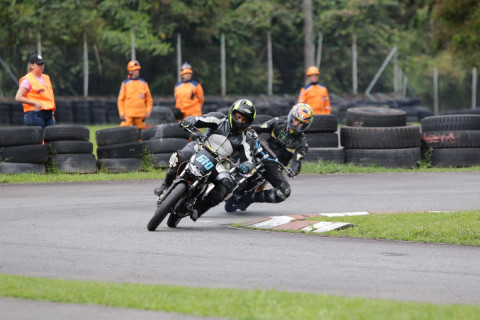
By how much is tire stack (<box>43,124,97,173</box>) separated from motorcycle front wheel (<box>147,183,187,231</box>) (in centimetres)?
584

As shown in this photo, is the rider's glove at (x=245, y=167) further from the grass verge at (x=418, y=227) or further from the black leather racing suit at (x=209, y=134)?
the grass verge at (x=418, y=227)

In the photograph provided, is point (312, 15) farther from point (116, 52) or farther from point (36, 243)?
point (36, 243)

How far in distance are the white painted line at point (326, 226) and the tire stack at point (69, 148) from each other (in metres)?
6.17

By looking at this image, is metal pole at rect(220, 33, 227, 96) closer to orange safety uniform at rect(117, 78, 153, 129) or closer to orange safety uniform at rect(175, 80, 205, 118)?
orange safety uniform at rect(175, 80, 205, 118)

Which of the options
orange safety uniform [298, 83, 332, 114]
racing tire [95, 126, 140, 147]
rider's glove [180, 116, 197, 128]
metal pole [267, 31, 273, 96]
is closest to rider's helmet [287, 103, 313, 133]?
rider's glove [180, 116, 197, 128]

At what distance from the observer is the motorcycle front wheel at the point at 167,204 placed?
995 cm

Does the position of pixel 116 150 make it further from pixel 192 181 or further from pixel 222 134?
pixel 192 181

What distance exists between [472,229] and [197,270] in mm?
3552

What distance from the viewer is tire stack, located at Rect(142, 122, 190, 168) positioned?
16.3 meters

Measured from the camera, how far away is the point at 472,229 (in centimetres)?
1005

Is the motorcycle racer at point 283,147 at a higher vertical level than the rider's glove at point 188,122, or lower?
lower

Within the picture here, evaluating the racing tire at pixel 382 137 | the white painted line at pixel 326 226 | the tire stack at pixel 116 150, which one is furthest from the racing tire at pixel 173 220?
the racing tire at pixel 382 137

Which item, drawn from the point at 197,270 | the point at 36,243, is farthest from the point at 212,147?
the point at 197,270

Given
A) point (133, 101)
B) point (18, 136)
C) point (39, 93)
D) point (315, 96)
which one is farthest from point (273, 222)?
point (315, 96)
